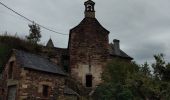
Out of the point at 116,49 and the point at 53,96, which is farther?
the point at 116,49

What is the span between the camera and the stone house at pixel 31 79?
23.5 m

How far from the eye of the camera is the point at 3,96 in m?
26.3

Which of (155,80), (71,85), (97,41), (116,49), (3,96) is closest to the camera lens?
(155,80)

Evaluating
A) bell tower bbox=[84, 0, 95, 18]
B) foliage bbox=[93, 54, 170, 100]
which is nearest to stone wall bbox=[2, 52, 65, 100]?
foliage bbox=[93, 54, 170, 100]

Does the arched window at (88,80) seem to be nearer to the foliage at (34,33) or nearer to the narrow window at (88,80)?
the narrow window at (88,80)

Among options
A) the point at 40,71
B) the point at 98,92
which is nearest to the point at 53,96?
the point at 40,71

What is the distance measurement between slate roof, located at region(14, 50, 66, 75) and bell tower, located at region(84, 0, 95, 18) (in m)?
10.6

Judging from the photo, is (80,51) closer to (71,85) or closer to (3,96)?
(71,85)

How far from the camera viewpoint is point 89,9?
3584cm

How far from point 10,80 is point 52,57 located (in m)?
9.85

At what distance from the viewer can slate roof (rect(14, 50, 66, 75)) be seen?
79.0 feet

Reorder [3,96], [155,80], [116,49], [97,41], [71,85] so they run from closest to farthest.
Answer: [155,80], [3,96], [71,85], [97,41], [116,49]

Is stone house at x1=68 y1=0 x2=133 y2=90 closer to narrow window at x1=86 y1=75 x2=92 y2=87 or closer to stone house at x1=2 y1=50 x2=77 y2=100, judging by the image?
narrow window at x1=86 y1=75 x2=92 y2=87

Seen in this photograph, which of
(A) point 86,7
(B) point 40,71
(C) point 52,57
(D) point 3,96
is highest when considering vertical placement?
(A) point 86,7
